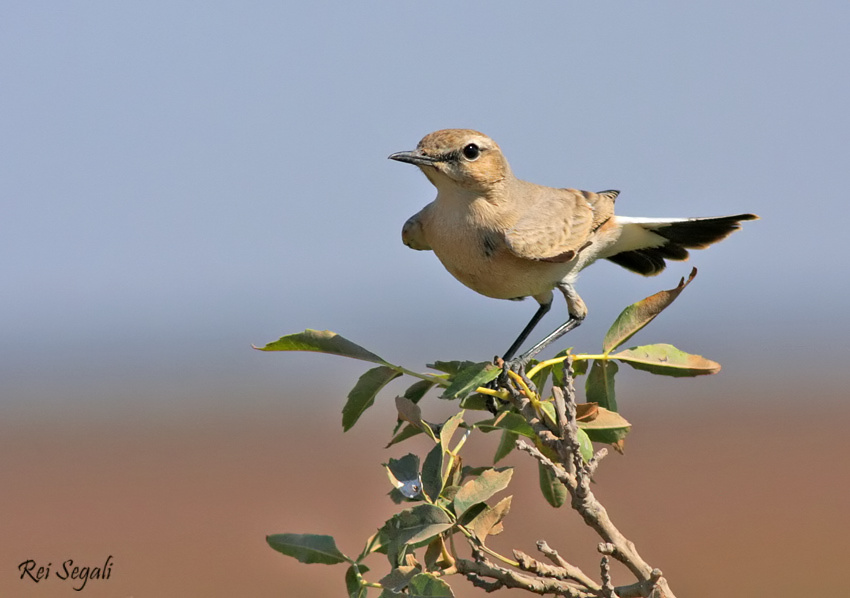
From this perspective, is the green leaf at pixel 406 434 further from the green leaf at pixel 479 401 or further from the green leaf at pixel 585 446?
the green leaf at pixel 585 446

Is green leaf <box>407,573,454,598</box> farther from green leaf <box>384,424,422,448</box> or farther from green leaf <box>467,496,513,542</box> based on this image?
green leaf <box>384,424,422,448</box>

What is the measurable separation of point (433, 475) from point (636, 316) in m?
1.15

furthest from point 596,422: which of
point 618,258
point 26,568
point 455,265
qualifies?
point 26,568

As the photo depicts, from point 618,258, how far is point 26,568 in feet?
13.6

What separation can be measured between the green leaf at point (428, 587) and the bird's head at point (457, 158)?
296 centimetres

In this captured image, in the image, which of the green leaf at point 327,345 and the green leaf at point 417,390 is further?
the green leaf at point 417,390

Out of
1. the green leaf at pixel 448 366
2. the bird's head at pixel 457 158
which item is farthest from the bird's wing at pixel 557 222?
the green leaf at pixel 448 366

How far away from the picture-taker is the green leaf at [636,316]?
11.7 feet

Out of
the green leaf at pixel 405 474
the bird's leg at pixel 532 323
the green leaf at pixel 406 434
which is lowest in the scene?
the green leaf at pixel 405 474

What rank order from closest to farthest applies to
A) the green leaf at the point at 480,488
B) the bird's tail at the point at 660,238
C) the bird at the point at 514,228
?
the green leaf at the point at 480,488 → the bird at the point at 514,228 → the bird's tail at the point at 660,238

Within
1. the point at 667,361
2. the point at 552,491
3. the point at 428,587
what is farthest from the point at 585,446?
the point at 428,587

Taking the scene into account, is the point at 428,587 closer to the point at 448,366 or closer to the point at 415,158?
the point at 448,366

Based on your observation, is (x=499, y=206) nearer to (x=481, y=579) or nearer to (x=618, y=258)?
(x=618, y=258)

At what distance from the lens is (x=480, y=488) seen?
296 cm
